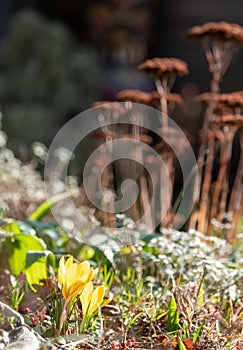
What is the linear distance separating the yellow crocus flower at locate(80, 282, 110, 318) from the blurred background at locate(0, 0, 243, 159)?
3978 millimetres

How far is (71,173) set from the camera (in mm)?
6020

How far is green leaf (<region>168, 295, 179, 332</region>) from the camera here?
224 cm

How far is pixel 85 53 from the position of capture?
283 inches

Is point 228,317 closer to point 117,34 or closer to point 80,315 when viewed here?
point 80,315

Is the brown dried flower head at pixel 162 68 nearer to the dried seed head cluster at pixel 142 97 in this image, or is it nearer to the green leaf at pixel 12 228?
the dried seed head cluster at pixel 142 97

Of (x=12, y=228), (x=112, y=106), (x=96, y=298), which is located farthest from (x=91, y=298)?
(x=112, y=106)

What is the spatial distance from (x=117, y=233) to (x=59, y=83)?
163 inches

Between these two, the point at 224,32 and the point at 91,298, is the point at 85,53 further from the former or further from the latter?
the point at 91,298

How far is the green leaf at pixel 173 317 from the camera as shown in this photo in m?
2.24

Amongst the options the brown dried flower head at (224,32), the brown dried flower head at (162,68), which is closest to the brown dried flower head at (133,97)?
the brown dried flower head at (162,68)

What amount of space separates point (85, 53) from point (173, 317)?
5.21 metres

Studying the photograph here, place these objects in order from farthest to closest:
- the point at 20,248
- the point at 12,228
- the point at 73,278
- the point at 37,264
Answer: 1. the point at 12,228
2. the point at 20,248
3. the point at 37,264
4. the point at 73,278

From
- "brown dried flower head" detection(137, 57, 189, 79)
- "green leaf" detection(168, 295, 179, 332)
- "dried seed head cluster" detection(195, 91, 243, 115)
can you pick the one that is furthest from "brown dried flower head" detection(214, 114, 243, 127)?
"green leaf" detection(168, 295, 179, 332)

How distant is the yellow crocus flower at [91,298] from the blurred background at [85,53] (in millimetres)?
3978
